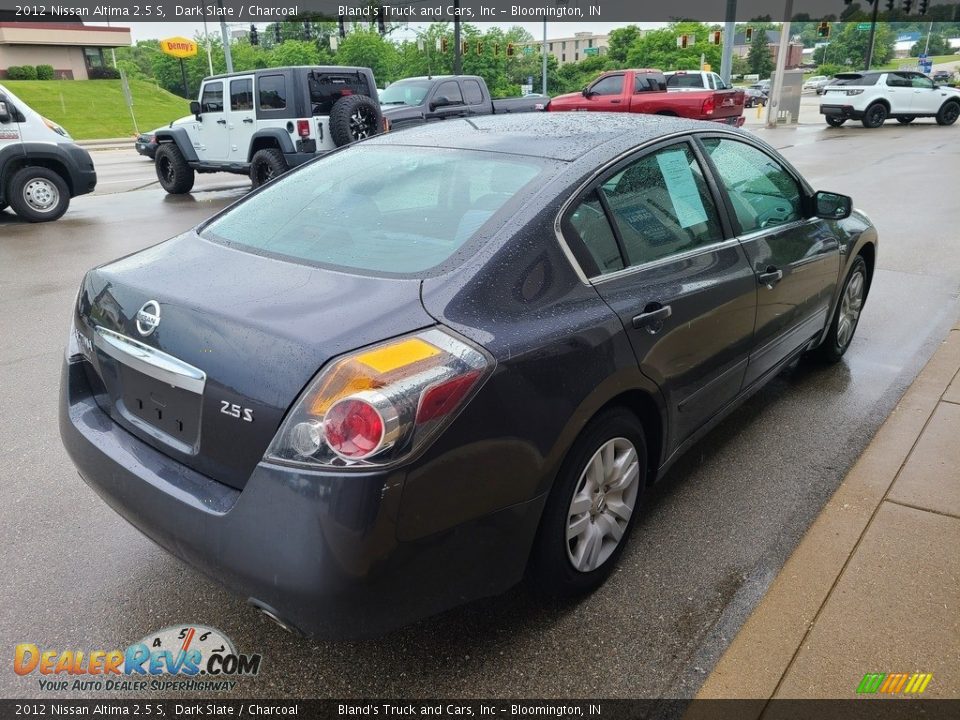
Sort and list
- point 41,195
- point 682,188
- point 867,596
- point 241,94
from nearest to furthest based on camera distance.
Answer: point 867,596 → point 682,188 → point 41,195 → point 241,94

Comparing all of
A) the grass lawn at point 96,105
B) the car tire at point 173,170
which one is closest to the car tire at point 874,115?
the car tire at point 173,170

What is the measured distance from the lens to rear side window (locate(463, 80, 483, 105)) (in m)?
15.6

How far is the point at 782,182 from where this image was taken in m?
3.75

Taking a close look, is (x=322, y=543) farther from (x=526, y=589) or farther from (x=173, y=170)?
(x=173, y=170)

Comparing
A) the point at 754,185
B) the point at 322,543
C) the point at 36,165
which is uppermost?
the point at 754,185

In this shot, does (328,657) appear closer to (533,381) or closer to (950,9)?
(533,381)

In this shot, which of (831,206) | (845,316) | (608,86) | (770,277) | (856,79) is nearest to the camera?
(770,277)

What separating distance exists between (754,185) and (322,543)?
2722 mm

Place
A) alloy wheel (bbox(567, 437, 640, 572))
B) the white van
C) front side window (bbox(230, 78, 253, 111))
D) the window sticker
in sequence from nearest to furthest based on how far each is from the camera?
alloy wheel (bbox(567, 437, 640, 572))
the window sticker
the white van
front side window (bbox(230, 78, 253, 111))

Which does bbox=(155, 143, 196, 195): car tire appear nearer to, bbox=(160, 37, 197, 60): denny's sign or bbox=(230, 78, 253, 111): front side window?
bbox=(230, 78, 253, 111): front side window

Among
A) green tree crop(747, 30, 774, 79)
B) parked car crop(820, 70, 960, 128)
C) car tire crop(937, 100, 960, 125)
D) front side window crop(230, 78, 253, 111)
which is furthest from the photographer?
green tree crop(747, 30, 774, 79)

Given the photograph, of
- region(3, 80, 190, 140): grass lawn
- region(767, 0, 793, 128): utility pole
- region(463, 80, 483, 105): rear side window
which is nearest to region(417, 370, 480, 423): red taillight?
region(463, 80, 483, 105): rear side window

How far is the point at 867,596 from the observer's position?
8.36ft

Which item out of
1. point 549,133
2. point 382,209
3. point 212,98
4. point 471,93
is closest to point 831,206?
point 549,133
